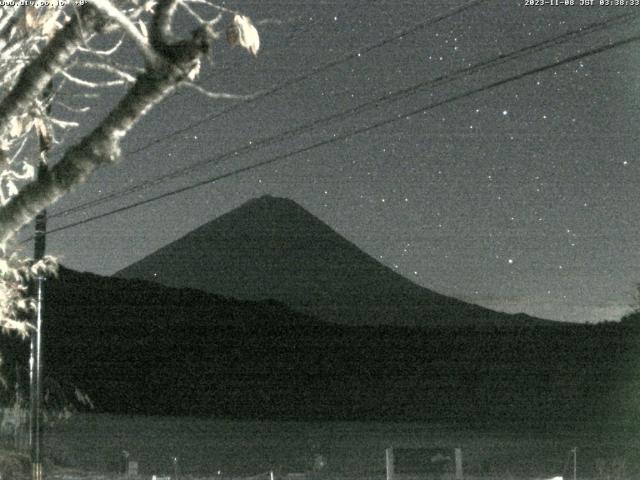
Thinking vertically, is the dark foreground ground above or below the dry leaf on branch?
below

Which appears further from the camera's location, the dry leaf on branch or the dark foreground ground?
the dark foreground ground

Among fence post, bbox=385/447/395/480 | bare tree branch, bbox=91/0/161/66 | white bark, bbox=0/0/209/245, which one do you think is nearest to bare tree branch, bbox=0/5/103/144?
white bark, bbox=0/0/209/245

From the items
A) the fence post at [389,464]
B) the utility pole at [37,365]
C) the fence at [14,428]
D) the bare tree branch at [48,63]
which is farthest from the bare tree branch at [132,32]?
the fence at [14,428]

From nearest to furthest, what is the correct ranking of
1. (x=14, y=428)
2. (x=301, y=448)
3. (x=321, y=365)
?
(x=14, y=428)
(x=301, y=448)
(x=321, y=365)

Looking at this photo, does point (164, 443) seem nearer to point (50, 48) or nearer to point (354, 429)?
point (354, 429)

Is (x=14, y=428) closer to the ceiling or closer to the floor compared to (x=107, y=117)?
closer to the floor

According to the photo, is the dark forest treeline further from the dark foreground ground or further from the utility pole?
the utility pole

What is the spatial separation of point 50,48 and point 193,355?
282ft

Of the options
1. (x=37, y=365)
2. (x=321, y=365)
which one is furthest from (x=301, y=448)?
(x=321, y=365)

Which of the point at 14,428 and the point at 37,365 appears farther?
the point at 14,428

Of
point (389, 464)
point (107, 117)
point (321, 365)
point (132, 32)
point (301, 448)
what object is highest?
point (321, 365)

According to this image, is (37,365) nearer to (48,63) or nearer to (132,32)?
(48,63)

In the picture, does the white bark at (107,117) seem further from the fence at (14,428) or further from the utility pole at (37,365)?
the fence at (14,428)

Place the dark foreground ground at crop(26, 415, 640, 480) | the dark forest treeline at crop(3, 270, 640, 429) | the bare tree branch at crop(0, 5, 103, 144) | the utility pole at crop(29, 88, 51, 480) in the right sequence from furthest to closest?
the dark forest treeline at crop(3, 270, 640, 429) → the dark foreground ground at crop(26, 415, 640, 480) → the utility pole at crop(29, 88, 51, 480) → the bare tree branch at crop(0, 5, 103, 144)
